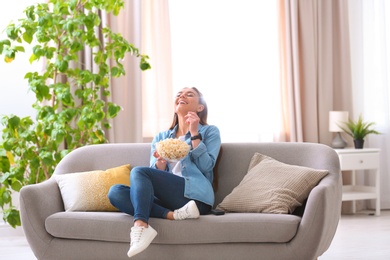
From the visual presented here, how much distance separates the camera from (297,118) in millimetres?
6383

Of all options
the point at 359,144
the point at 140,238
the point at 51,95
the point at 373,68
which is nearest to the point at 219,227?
the point at 140,238

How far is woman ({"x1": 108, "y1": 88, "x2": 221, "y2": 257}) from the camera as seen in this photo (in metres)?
3.49

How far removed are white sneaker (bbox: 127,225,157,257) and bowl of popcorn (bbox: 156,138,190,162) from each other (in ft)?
1.38

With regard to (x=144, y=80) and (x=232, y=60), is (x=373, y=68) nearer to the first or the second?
(x=232, y=60)

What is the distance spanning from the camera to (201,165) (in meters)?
3.80

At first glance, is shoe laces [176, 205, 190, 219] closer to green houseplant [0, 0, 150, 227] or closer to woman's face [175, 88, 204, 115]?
woman's face [175, 88, 204, 115]

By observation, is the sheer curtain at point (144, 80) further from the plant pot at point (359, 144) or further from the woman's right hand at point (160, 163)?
the woman's right hand at point (160, 163)

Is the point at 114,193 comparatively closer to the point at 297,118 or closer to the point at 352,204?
the point at 297,118

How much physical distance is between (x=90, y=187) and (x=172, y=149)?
53 cm

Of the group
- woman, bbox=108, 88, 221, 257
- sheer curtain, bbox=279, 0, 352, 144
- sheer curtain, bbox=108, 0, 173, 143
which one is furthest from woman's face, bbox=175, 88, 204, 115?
sheer curtain, bbox=279, 0, 352, 144

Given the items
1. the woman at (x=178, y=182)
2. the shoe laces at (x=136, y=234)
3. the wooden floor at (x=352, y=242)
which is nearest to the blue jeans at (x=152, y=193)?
the woman at (x=178, y=182)

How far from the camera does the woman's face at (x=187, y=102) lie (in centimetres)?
402

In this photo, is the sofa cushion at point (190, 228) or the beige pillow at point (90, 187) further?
the beige pillow at point (90, 187)

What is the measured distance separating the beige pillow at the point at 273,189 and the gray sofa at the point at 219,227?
0.08 metres
